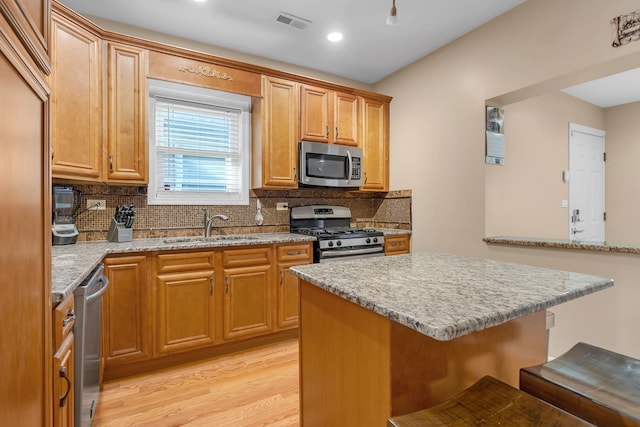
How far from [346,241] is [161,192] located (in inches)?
72.2

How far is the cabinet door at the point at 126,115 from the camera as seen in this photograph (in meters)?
2.51

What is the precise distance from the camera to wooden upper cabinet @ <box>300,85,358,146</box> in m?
3.40

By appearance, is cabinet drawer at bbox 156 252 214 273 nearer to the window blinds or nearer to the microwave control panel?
the window blinds

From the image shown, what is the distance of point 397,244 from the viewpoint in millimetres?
3652

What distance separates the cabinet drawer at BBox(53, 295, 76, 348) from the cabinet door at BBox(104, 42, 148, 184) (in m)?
1.56

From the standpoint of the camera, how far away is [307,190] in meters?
3.79

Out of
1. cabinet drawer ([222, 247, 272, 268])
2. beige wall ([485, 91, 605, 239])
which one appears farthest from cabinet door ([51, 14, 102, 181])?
beige wall ([485, 91, 605, 239])

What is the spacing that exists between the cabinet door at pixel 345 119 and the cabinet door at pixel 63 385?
9.64 feet

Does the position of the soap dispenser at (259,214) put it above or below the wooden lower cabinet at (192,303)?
above

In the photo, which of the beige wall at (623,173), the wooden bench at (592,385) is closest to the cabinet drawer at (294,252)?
the wooden bench at (592,385)

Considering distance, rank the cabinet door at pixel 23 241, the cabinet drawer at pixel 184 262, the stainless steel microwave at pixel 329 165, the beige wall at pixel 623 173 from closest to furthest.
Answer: the cabinet door at pixel 23 241 < the cabinet drawer at pixel 184 262 < the stainless steel microwave at pixel 329 165 < the beige wall at pixel 623 173

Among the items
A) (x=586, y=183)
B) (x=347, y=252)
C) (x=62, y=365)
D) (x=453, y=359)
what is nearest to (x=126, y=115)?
(x=62, y=365)

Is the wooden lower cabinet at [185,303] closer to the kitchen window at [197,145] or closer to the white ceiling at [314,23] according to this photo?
the kitchen window at [197,145]

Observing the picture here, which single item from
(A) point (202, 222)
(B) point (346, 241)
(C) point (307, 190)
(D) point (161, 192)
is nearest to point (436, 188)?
(B) point (346, 241)
